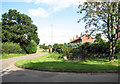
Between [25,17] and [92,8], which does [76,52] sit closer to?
[92,8]

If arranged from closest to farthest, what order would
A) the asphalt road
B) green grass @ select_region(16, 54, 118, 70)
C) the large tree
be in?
the asphalt road → green grass @ select_region(16, 54, 118, 70) → the large tree

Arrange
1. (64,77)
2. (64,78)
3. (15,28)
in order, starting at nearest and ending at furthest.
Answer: (64,78), (64,77), (15,28)

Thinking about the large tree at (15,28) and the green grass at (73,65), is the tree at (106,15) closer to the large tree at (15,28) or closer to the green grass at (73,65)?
the green grass at (73,65)

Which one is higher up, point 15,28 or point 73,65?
point 15,28

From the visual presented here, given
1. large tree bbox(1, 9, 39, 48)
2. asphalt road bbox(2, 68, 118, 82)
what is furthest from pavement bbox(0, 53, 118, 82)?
large tree bbox(1, 9, 39, 48)

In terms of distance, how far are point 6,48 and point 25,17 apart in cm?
1623

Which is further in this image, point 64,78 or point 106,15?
point 106,15

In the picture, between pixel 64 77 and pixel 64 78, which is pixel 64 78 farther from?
pixel 64 77

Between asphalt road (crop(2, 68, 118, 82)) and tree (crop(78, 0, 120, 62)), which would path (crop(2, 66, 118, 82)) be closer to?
asphalt road (crop(2, 68, 118, 82))

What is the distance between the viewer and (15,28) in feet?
120

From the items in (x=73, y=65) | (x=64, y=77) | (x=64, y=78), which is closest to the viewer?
(x=64, y=78)

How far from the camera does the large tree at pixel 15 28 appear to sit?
36.0m

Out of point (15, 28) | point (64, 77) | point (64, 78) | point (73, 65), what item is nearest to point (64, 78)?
point (64, 78)

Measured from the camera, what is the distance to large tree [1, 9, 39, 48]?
36.0 m
